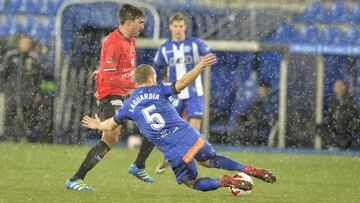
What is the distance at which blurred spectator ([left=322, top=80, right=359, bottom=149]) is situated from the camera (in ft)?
61.3

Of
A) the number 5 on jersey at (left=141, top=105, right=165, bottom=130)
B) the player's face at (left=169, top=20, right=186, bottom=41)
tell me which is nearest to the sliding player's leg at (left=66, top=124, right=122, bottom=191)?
the number 5 on jersey at (left=141, top=105, right=165, bottom=130)

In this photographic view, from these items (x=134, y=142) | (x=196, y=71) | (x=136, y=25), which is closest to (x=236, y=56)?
(x=134, y=142)

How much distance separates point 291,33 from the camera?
2019cm

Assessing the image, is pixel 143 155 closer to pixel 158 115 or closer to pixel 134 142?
pixel 158 115

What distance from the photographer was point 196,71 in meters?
9.38

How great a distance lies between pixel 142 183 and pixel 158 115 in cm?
220

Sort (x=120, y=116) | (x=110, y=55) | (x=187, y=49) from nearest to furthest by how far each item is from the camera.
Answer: (x=120, y=116) < (x=110, y=55) < (x=187, y=49)

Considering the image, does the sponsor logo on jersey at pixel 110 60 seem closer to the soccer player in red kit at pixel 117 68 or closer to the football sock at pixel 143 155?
the soccer player in red kit at pixel 117 68

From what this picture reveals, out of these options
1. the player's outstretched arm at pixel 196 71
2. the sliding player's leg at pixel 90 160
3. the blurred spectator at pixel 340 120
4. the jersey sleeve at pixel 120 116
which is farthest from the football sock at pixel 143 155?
the blurred spectator at pixel 340 120

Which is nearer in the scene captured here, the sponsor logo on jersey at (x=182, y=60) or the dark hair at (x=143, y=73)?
the dark hair at (x=143, y=73)

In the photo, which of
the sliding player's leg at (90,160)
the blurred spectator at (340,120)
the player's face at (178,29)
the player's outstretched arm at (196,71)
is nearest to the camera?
the player's outstretched arm at (196,71)

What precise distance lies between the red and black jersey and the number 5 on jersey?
53.9 inches

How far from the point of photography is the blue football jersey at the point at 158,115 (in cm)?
966

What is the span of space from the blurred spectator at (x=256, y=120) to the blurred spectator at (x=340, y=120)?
109 cm
